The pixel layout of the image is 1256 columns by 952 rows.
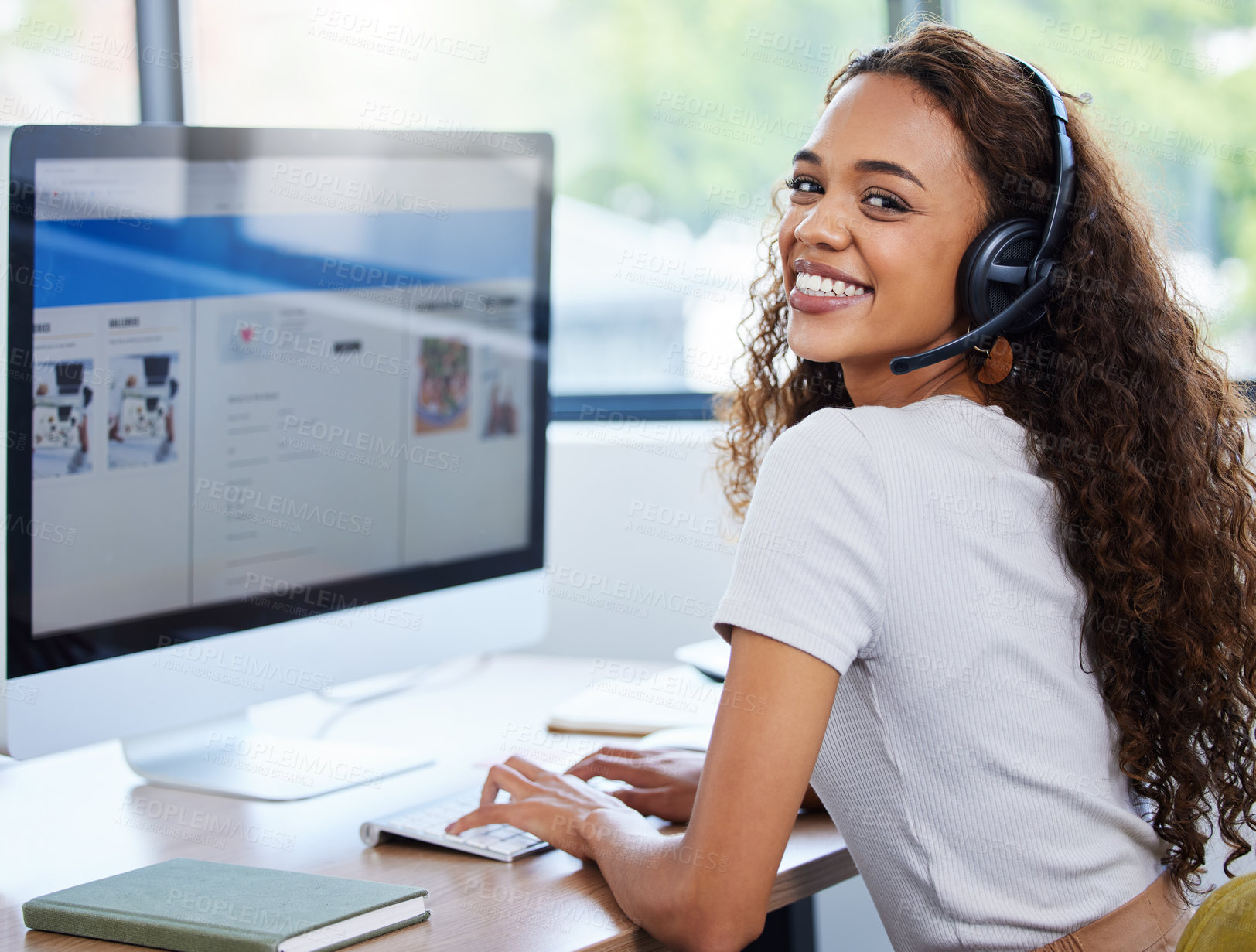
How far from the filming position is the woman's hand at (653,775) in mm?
1123

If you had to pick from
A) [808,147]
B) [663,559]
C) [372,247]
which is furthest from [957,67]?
[663,559]

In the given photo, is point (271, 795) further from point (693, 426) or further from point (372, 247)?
point (693, 426)

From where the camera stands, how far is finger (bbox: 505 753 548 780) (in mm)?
1123

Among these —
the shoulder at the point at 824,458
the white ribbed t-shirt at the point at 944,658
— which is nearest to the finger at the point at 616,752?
the white ribbed t-shirt at the point at 944,658

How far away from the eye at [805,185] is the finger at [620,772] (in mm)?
561

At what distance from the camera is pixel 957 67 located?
3.39ft

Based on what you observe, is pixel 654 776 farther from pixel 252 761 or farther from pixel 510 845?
pixel 252 761

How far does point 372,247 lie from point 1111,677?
2.81 feet

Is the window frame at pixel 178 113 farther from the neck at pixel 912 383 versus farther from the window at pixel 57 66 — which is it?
the neck at pixel 912 383

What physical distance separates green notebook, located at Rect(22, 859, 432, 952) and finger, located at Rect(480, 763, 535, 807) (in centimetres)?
18

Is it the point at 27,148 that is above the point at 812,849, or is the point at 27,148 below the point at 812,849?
above

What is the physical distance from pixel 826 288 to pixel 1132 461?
0.97ft

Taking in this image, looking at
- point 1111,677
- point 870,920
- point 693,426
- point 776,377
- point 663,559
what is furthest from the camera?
point 693,426

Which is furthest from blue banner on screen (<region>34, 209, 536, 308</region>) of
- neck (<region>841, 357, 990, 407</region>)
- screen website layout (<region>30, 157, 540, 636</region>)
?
neck (<region>841, 357, 990, 407</region>)
